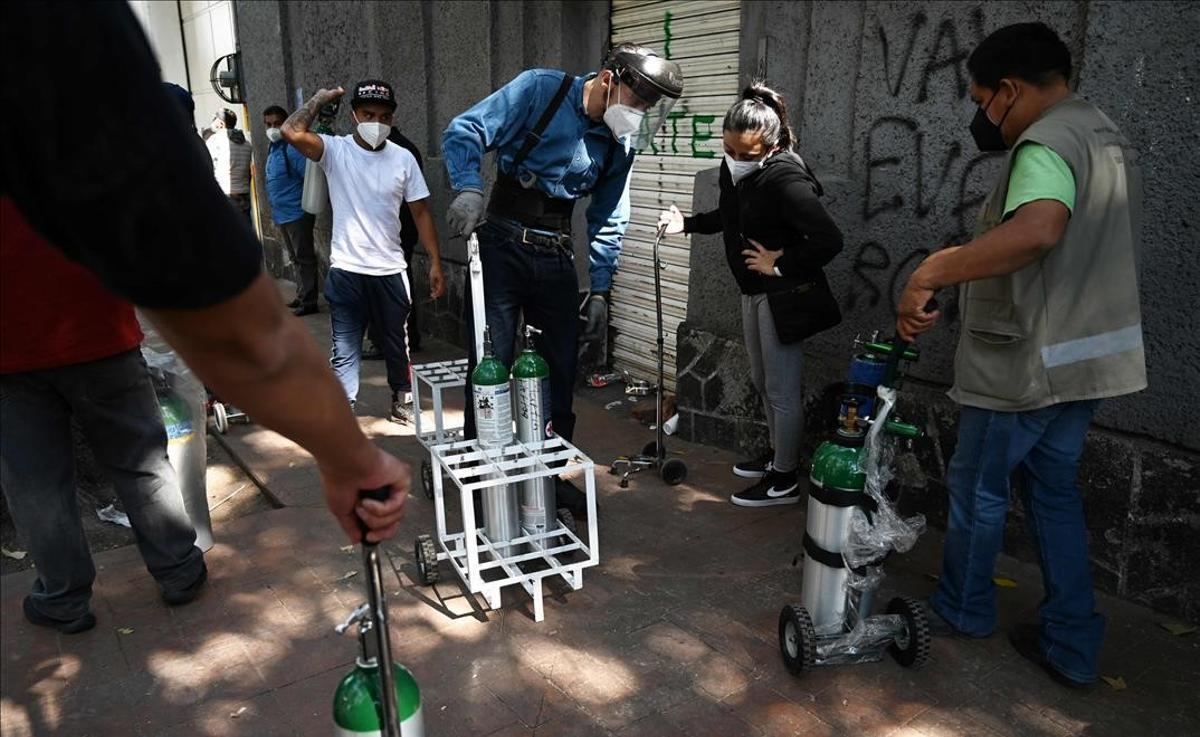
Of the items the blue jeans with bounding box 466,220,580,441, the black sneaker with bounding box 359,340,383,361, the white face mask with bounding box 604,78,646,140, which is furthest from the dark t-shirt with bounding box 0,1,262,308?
the black sneaker with bounding box 359,340,383,361

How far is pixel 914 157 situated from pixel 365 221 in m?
3.10

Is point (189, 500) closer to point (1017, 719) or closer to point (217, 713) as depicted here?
point (217, 713)

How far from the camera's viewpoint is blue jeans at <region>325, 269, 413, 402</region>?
17.1 feet

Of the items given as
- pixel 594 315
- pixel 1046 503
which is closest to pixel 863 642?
pixel 1046 503

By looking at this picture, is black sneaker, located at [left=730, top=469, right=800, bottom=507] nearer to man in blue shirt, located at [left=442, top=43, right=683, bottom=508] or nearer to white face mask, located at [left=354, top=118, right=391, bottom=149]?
man in blue shirt, located at [left=442, top=43, right=683, bottom=508]

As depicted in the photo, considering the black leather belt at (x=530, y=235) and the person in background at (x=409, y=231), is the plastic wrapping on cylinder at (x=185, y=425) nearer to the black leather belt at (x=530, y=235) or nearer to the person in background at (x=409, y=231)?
the black leather belt at (x=530, y=235)

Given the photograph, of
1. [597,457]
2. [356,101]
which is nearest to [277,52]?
[356,101]

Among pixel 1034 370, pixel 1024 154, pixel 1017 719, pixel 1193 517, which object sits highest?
pixel 1024 154

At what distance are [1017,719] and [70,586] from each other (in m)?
3.41

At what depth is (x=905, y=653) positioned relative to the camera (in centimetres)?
303

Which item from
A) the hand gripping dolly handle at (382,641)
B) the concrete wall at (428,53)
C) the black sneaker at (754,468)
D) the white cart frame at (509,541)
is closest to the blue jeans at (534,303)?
the white cart frame at (509,541)

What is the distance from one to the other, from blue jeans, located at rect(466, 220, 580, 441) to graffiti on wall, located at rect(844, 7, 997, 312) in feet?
5.01

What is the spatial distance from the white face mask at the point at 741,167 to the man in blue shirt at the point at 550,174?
1.41 feet

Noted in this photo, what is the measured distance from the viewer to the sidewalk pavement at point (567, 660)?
2805mm
